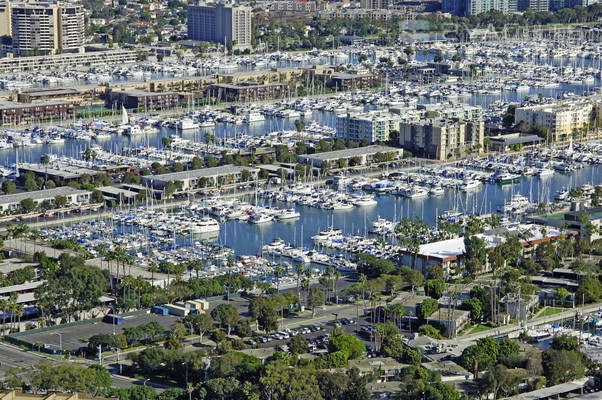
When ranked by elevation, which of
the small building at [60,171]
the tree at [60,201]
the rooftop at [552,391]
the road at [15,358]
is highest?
the small building at [60,171]

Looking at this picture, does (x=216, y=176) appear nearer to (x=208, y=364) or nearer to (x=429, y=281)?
(x=429, y=281)

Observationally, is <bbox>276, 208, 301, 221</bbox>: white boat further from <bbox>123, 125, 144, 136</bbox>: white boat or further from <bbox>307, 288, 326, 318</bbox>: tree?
<bbox>123, 125, 144, 136</bbox>: white boat

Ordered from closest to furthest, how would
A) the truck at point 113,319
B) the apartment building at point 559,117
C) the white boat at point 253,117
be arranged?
the truck at point 113,319, the apartment building at point 559,117, the white boat at point 253,117

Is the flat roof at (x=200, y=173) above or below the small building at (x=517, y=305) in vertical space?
above

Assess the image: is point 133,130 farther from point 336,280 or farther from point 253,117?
point 336,280

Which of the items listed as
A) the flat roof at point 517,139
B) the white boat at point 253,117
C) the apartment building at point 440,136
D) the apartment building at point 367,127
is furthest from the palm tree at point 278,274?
the white boat at point 253,117

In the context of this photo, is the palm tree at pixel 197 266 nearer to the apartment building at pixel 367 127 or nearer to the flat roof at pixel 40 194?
the flat roof at pixel 40 194

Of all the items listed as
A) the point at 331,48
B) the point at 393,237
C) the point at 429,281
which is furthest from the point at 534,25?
the point at 429,281
